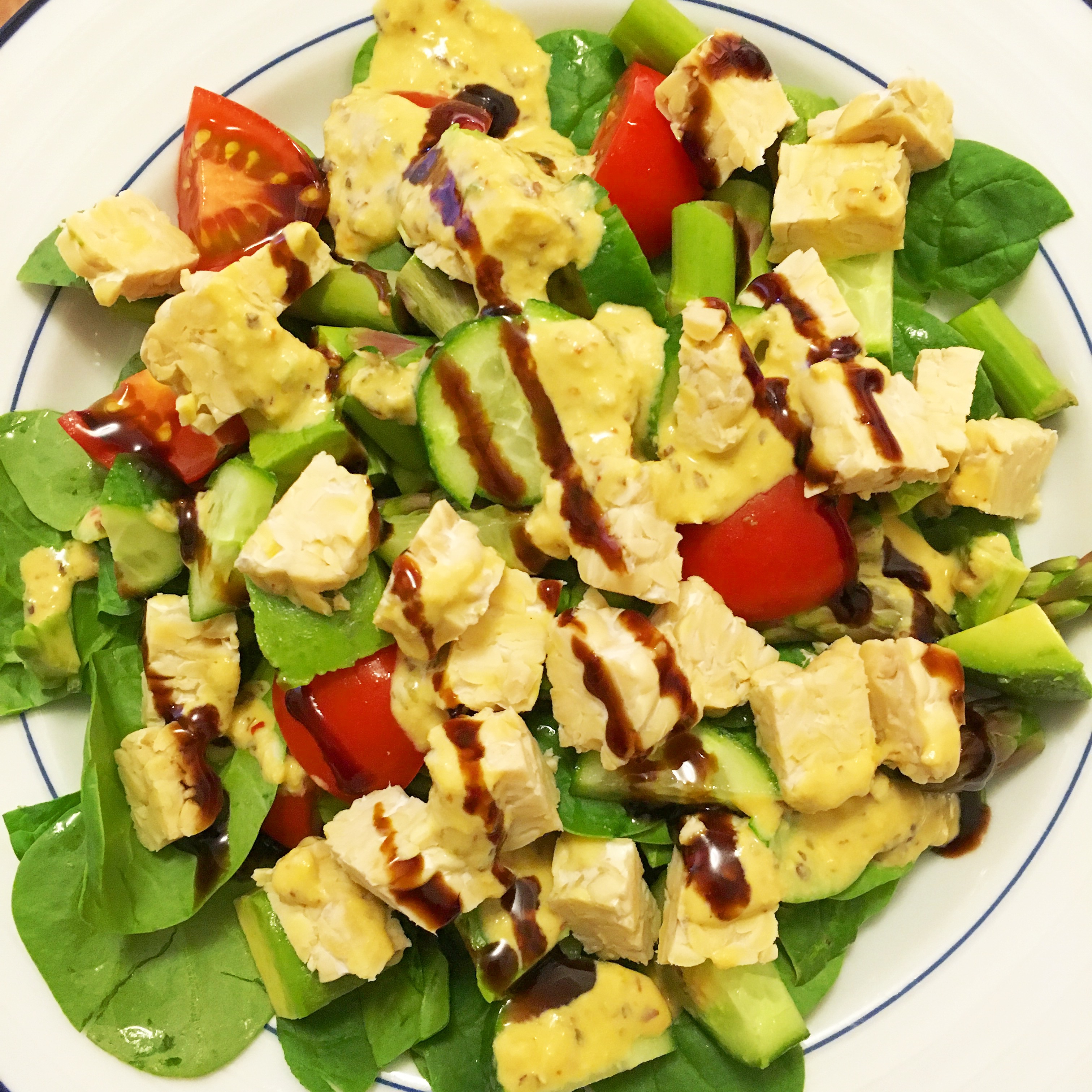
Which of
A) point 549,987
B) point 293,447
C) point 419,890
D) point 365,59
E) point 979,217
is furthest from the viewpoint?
point 365,59

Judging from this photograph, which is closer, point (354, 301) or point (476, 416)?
point (476, 416)

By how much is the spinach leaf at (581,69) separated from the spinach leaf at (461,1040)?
7.86ft

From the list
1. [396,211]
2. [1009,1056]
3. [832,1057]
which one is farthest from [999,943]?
[396,211]

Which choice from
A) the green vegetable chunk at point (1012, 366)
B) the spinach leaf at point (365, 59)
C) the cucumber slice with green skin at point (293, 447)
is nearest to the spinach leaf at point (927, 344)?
the green vegetable chunk at point (1012, 366)

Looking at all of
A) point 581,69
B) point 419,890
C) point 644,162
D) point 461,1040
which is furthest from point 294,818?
point 581,69

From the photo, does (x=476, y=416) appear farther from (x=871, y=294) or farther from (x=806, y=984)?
(x=806, y=984)

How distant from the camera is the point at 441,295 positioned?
7.59 feet

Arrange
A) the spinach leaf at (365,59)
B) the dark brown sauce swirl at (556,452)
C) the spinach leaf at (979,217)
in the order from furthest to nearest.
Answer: the spinach leaf at (365,59) < the spinach leaf at (979,217) < the dark brown sauce swirl at (556,452)

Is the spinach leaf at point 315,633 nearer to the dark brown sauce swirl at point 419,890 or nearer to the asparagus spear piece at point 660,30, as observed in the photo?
the dark brown sauce swirl at point 419,890

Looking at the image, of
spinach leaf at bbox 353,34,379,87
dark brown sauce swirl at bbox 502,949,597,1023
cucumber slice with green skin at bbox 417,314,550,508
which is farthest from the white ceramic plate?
cucumber slice with green skin at bbox 417,314,550,508

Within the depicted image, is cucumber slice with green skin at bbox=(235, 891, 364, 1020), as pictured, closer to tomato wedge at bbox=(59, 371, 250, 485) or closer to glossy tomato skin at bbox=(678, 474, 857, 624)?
tomato wedge at bbox=(59, 371, 250, 485)

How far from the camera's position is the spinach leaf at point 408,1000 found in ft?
7.55

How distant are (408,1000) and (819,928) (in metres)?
1.10

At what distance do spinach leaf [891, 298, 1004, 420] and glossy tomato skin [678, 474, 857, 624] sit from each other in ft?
1.64
